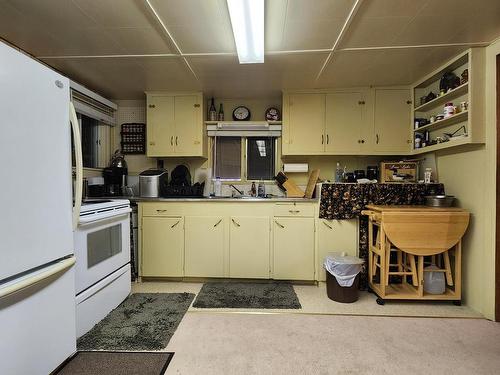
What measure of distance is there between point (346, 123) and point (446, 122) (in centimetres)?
95

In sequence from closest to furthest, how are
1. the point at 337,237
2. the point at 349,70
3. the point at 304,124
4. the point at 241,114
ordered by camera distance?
the point at 349,70 → the point at 337,237 → the point at 304,124 → the point at 241,114

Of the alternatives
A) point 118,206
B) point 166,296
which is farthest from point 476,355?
point 118,206

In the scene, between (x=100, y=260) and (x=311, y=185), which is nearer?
(x=100, y=260)

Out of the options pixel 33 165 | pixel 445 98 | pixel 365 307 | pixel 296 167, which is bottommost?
pixel 365 307

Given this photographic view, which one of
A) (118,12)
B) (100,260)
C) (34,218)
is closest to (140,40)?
(118,12)

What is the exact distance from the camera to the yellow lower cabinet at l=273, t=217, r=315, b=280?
2.87 metres

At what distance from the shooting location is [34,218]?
127 centimetres

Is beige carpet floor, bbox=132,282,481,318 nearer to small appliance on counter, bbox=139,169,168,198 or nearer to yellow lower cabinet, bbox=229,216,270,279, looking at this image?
yellow lower cabinet, bbox=229,216,270,279

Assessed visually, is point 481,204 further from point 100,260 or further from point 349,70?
point 100,260

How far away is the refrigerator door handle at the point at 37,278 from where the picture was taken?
1.11 meters

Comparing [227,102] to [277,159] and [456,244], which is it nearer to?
[277,159]

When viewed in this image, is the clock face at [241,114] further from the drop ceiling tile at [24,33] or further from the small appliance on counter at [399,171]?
the drop ceiling tile at [24,33]

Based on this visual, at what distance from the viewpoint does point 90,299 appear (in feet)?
6.34

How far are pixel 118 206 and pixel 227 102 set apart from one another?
77.8 inches
